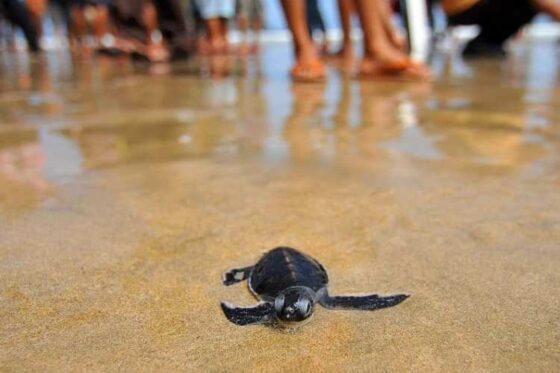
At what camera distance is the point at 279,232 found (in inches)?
43.6

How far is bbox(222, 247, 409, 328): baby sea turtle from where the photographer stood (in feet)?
2.52

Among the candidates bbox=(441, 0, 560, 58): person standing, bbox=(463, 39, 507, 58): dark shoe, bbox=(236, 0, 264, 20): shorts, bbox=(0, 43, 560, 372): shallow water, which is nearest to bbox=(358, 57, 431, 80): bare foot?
bbox=(0, 43, 560, 372): shallow water

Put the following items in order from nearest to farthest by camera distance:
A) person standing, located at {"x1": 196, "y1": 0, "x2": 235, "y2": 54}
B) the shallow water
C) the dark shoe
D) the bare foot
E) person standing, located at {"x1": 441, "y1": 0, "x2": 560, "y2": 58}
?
the shallow water, the bare foot, person standing, located at {"x1": 441, "y1": 0, "x2": 560, "y2": 58}, the dark shoe, person standing, located at {"x1": 196, "y1": 0, "x2": 235, "y2": 54}

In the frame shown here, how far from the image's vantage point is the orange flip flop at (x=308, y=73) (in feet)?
11.2

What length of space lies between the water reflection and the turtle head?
81 centimetres

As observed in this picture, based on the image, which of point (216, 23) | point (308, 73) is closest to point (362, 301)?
point (308, 73)

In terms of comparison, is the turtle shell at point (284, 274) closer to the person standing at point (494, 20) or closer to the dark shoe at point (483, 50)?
the person standing at point (494, 20)

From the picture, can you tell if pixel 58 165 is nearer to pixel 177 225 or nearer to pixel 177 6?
pixel 177 225

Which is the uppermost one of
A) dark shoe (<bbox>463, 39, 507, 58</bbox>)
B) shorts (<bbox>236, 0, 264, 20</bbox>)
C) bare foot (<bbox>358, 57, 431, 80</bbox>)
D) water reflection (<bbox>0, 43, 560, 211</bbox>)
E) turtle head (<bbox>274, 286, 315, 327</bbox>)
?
shorts (<bbox>236, 0, 264, 20</bbox>)

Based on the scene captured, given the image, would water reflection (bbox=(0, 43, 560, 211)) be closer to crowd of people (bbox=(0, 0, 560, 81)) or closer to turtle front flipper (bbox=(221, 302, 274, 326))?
crowd of people (bbox=(0, 0, 560, 81))

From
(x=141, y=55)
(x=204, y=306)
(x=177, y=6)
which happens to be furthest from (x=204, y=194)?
(x=177, y=6)

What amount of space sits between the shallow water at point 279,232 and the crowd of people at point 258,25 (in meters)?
1.30

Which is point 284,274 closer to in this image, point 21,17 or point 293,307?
point 293,307

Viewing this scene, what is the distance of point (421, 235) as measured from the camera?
3.50 ft
